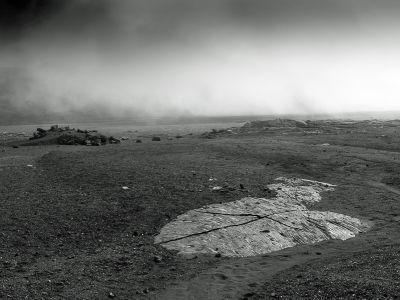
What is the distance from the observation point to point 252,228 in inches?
573

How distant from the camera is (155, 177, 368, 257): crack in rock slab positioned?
13414mm

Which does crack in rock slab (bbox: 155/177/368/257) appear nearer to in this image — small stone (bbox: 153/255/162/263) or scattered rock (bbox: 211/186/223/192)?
small stone (bbox: 153/255/162/263)

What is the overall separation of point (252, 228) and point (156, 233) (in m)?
3.33

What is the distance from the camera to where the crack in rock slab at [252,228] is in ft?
44.0

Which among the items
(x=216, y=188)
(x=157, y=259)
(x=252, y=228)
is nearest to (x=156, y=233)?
(x=157, y=259)

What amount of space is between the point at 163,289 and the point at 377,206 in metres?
11.5

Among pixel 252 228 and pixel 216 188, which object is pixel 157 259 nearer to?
pixel 252 228

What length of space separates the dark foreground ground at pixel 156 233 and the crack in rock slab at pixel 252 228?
0.47 meters

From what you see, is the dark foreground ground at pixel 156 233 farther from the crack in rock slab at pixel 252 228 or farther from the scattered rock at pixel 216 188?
the crack in rock slab at pixel 252 228

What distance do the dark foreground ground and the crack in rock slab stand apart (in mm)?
466

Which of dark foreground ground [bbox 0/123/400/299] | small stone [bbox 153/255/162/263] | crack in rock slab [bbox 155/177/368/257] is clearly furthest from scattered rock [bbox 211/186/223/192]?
small stone [bbox 153/255/162/263]

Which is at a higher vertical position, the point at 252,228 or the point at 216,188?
the point at 216,188

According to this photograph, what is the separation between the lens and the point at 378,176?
2370 cm

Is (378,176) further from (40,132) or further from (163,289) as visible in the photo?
(40,132)
